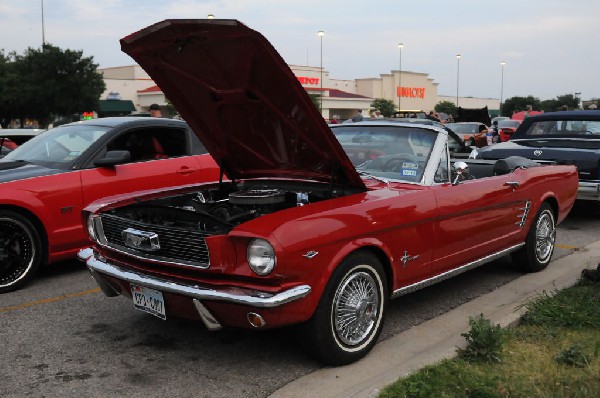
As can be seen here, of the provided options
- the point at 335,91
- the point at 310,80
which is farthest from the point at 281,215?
the point at 335,91

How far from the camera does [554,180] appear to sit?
6.25 meters

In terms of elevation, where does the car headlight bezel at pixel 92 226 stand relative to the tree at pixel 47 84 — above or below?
below

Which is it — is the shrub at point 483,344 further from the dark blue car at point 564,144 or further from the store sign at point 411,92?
the store sign at point 411,92

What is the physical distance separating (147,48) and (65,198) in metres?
2.29

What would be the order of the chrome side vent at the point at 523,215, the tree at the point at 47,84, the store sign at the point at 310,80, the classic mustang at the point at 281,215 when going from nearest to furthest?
the classic mustang at the point at 281,215 < the chrome side vent at the point at 523,215 < the tree at the point at 47,84 < the store sign at the point at 310,80

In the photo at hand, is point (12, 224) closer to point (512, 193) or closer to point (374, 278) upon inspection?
point (374, 278)

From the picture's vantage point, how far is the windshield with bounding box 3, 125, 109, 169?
6184mm

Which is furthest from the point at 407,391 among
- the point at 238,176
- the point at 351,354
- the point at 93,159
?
the point at 93,159

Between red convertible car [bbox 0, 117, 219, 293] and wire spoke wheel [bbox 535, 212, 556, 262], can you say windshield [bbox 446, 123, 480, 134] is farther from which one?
red convertible car [bbox 0, 117, 219, 293]

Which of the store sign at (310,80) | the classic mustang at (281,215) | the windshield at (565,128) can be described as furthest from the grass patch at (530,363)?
the store sign at (310,80)

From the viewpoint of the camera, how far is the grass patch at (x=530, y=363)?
3244mm

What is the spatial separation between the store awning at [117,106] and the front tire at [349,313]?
50.8m

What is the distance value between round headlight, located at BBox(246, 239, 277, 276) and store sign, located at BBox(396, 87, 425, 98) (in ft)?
259

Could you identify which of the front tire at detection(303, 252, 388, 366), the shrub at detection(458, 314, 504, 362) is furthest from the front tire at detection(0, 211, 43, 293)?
the shrub at detection(458, 314, 504, 362)
